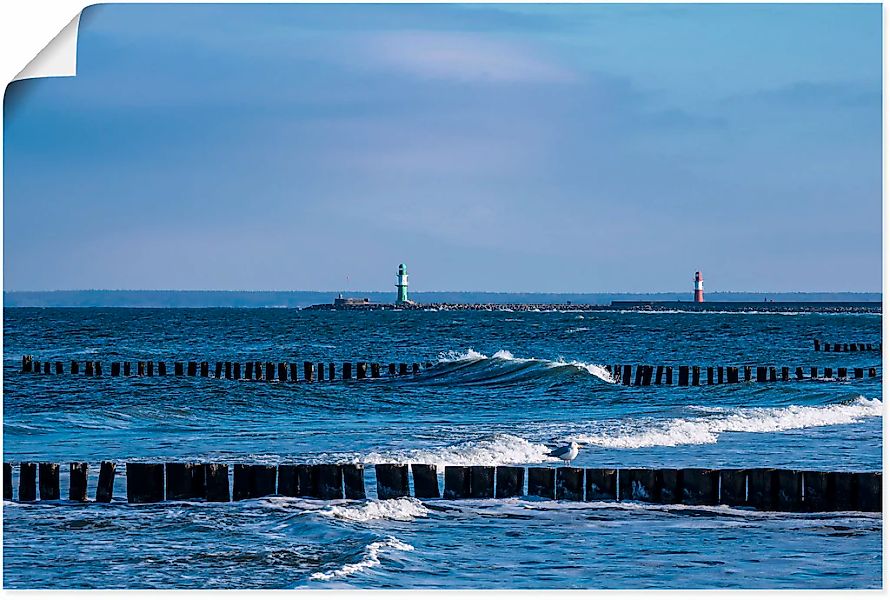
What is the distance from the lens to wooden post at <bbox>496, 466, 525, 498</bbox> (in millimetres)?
8984

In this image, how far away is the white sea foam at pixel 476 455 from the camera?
1133cm

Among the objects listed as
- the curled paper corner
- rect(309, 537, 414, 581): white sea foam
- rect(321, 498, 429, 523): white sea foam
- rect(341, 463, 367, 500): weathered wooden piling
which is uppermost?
the curled paper corner

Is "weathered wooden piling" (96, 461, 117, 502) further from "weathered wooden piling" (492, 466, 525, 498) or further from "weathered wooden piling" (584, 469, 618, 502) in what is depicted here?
"weathered wooden piling" (584, 469, 618, 502)

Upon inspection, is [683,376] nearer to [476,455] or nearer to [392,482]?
[476,455]

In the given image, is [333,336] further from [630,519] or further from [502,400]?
[630,519]

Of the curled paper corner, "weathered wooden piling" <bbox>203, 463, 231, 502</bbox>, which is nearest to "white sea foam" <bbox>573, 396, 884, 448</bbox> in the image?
"weathered wooden piling" <bbox>203, 463, 231, 502</bbox>

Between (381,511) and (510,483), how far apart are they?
1.01 metres

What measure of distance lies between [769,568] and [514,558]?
145 centimetres

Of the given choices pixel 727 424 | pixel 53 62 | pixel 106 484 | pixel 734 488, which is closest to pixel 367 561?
pixel 106 484

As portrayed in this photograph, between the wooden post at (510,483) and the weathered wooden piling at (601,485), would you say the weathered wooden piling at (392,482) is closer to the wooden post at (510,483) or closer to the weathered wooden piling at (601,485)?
the wooden post at (510,483)

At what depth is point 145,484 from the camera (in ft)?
29.1

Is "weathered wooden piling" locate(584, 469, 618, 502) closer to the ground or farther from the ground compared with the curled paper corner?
closer to the ground

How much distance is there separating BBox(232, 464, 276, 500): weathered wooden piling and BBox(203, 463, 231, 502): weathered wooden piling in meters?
0.09
